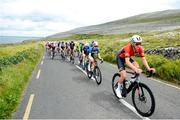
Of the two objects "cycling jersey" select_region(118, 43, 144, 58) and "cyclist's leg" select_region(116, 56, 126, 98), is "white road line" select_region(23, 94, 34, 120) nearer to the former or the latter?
"cyclist's leg" select_region(116, 56, 126, 98)

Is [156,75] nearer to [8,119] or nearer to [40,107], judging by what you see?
[40,107]

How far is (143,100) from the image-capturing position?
26.6 feet

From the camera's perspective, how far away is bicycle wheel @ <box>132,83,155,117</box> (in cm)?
778

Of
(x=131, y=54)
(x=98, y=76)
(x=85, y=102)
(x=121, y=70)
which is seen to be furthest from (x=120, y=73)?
(x=98, y=76)

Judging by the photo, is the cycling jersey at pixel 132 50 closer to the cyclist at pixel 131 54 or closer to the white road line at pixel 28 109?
the cyclist at pixel 131 54

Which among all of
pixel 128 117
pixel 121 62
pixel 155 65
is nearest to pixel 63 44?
pixel 155 65

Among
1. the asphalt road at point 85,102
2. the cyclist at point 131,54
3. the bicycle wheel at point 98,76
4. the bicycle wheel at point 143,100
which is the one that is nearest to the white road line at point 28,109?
the asphalt road at point 85,102

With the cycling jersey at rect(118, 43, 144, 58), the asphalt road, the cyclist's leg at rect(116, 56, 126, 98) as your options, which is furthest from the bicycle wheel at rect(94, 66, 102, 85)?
the cycling jersey at rect(118, 43, 144, 58)

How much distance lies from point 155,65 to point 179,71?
3272mm

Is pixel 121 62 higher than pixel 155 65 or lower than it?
higher

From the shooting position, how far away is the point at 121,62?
9.58m

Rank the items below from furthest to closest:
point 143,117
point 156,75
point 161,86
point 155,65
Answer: point 155,65
point 156,75
point 161,86
point 143,117

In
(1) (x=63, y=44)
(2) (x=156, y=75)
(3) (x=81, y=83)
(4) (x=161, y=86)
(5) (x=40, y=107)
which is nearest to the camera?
(5) (x=40, y=107)

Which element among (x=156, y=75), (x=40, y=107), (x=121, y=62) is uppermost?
(x=121, y=62)
